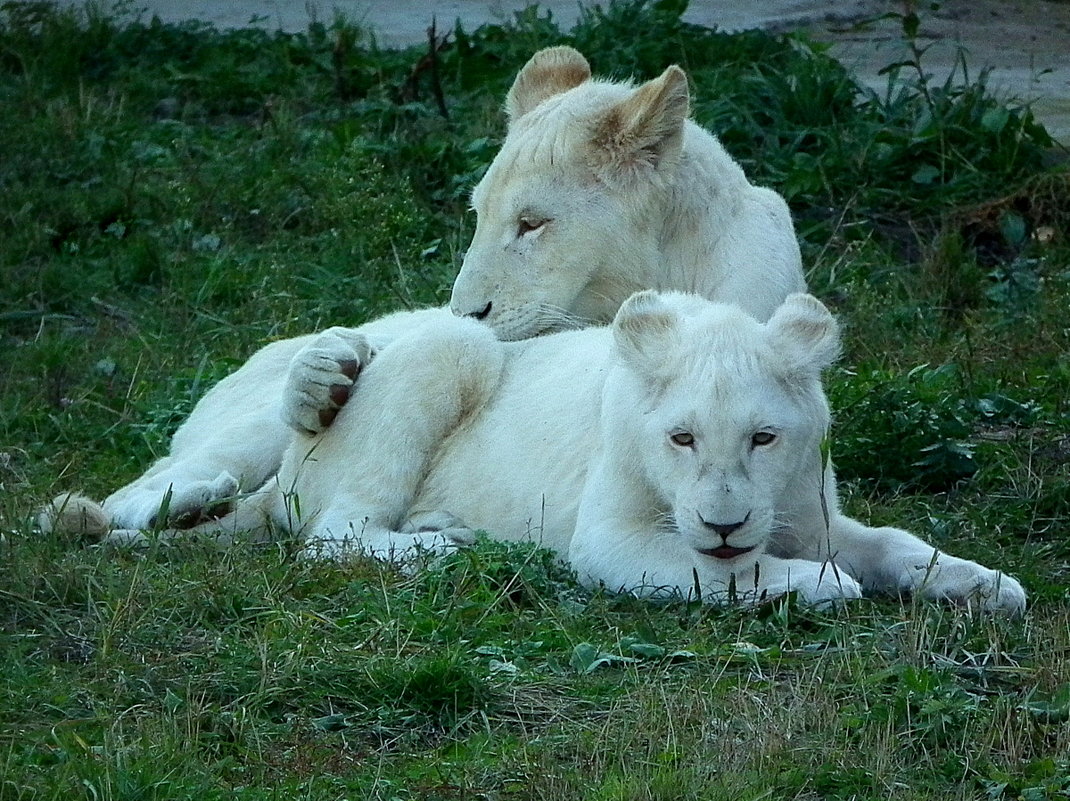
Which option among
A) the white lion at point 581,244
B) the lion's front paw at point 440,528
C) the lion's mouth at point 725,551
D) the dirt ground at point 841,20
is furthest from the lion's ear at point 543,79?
the dirt ground at point 841,20

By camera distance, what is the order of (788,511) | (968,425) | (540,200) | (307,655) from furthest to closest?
(968,425), (540,200), (788,511), (307,655)

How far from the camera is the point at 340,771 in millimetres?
4234

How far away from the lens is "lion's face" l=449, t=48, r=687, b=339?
640 centimetres

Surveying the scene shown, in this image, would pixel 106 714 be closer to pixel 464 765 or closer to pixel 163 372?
pixel 464 765

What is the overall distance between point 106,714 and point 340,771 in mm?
601

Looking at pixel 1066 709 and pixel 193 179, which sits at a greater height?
pixel 1066 709

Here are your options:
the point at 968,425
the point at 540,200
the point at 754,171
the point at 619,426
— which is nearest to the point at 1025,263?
the point at 754,171

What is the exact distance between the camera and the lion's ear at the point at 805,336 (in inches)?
211

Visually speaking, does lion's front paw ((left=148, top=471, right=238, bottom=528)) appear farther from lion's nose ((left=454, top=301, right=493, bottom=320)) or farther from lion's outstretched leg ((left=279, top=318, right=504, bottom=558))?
lion's nose ((left=454, top=301, right=493, bottom=320))

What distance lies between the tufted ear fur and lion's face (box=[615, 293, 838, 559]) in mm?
985

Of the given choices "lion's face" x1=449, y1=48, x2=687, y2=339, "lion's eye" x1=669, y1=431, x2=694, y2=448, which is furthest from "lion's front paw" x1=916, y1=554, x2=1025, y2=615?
"lion's face" x1=449, y1=48, x2=687, y2=339

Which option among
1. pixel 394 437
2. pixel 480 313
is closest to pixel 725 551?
pixel 394 437

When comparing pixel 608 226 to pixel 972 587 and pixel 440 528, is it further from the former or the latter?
pixel 972 587

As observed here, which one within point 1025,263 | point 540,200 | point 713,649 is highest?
point 540,200
